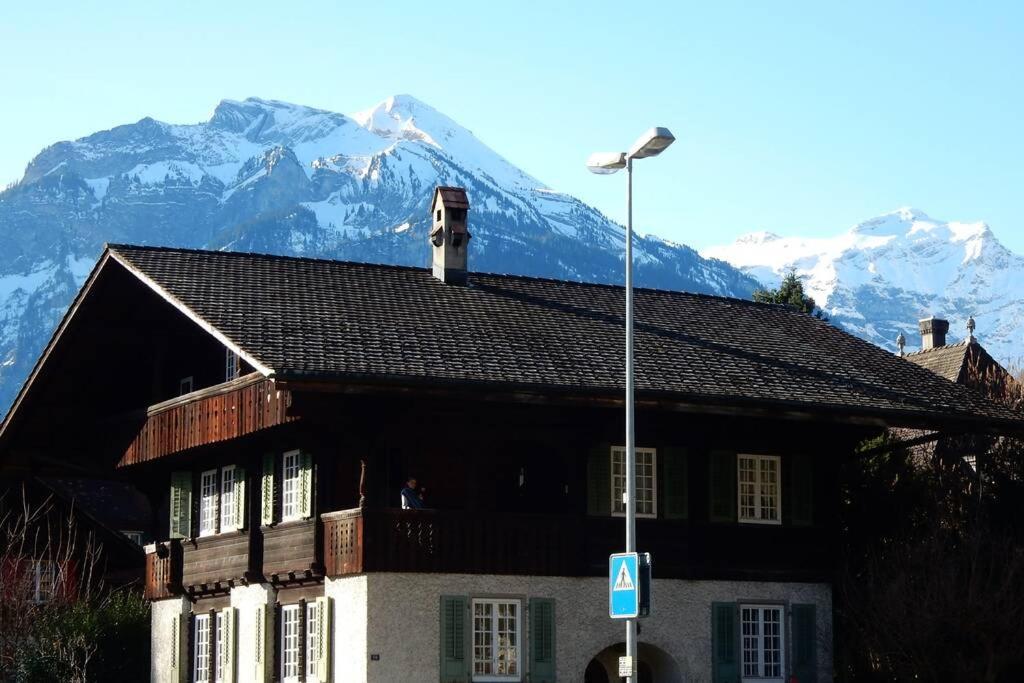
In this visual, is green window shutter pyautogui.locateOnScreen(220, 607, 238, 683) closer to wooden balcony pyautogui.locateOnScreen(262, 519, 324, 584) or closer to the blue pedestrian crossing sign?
wooden balcony pyautogui.locateOnScreen(262, 519, 324, 584)

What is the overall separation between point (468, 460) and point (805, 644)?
7851 millimetres

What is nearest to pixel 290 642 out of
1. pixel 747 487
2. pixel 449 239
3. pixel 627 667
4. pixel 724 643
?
pixel 724 643

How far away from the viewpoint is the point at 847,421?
38.8m

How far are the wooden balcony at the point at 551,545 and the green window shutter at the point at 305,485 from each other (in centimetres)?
73

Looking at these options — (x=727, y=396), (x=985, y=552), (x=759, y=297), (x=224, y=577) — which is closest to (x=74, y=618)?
(x=224, y=577)

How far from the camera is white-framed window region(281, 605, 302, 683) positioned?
123 ft

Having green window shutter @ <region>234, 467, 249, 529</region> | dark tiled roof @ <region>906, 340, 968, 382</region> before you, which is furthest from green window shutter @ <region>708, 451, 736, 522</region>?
dark tiled roof @ <region>906, 340, 968, 382</region>

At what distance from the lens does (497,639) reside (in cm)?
3550

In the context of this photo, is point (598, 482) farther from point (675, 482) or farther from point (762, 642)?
point (762, 642)

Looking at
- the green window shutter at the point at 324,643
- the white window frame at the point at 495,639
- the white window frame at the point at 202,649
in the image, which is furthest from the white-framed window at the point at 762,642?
the white window frame at the point at 202,649

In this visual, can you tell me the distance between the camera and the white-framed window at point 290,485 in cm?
3734

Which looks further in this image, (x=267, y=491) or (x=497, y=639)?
(x=267, y=491)

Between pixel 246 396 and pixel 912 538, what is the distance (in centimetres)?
1327

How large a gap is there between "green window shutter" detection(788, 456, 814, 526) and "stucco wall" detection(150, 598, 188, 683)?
13203 mm
